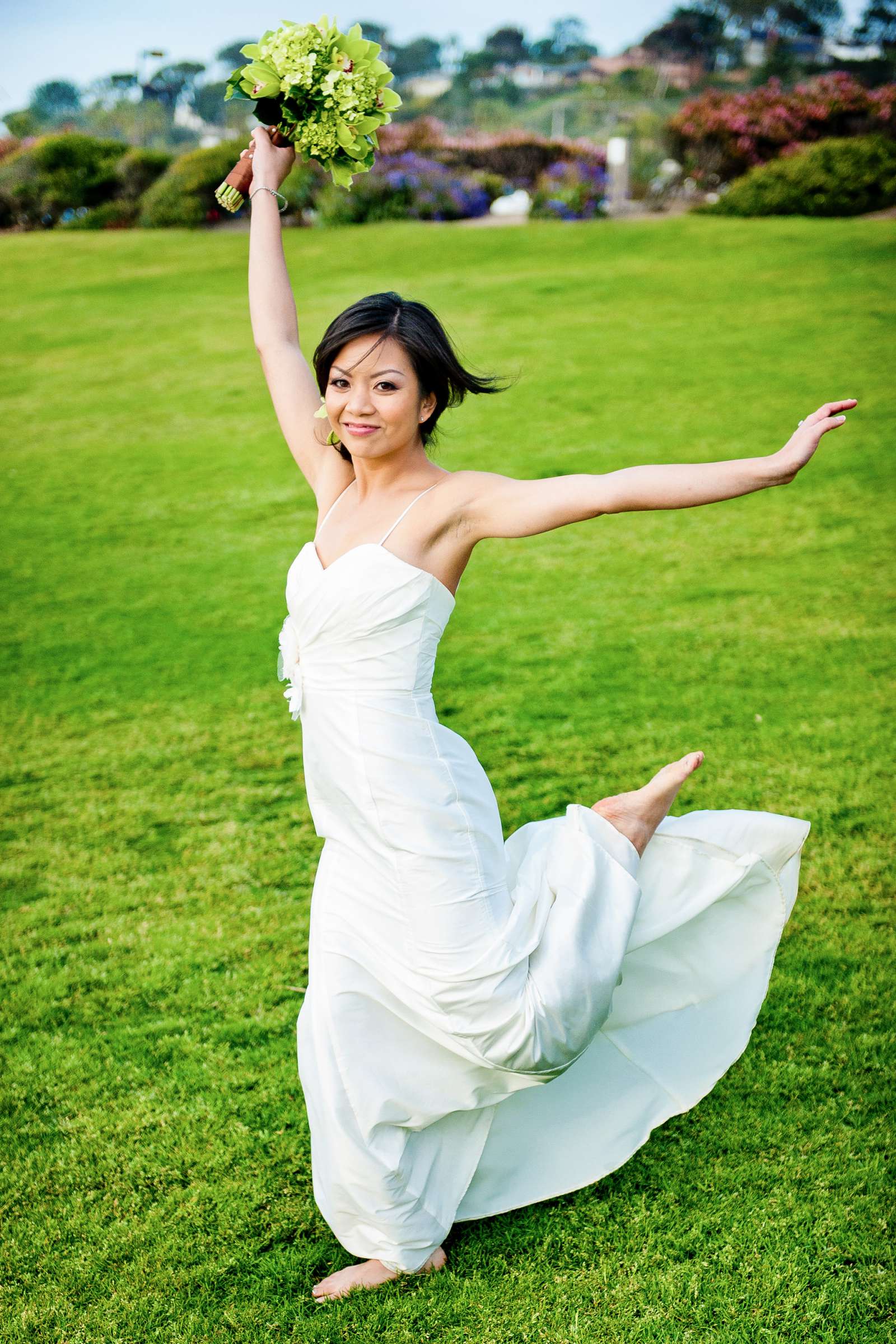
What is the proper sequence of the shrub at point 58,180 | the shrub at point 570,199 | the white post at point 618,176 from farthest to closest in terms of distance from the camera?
the shrub at point 58,180 < the white post at point 618,176 < the shrub at point 570,199

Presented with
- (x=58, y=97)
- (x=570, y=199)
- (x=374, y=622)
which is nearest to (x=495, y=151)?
(x=570, y=199)

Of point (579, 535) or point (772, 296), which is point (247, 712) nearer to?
point (579, 535)

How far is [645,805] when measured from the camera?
3.16m

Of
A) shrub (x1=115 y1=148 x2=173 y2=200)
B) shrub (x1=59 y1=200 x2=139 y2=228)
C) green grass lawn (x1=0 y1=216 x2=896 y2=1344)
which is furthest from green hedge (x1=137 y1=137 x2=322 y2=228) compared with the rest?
green grass lawn (x1=0 y1=216 x2=896 y2=1344)

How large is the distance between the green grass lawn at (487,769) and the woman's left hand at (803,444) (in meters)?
2.03

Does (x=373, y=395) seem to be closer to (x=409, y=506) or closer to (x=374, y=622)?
(x=409, y=506)

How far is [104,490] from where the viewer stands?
1058 centimetres

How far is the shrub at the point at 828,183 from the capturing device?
17.7 metres

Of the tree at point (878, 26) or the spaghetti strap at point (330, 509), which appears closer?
the spaghetti strap at point (330, 509)

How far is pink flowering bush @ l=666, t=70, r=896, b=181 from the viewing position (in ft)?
65.8

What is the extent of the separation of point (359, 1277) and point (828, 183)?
18.6 metres

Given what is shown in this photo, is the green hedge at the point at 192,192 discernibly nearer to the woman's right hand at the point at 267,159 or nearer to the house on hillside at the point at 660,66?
the woman's right hand at the point at 267,159

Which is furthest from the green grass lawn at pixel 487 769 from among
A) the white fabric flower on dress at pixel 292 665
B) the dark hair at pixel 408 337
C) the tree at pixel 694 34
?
the tree at pixel 694 34

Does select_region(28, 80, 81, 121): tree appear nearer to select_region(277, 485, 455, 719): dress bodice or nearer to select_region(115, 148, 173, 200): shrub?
select_region(115, 148, 173, 200): shrub
